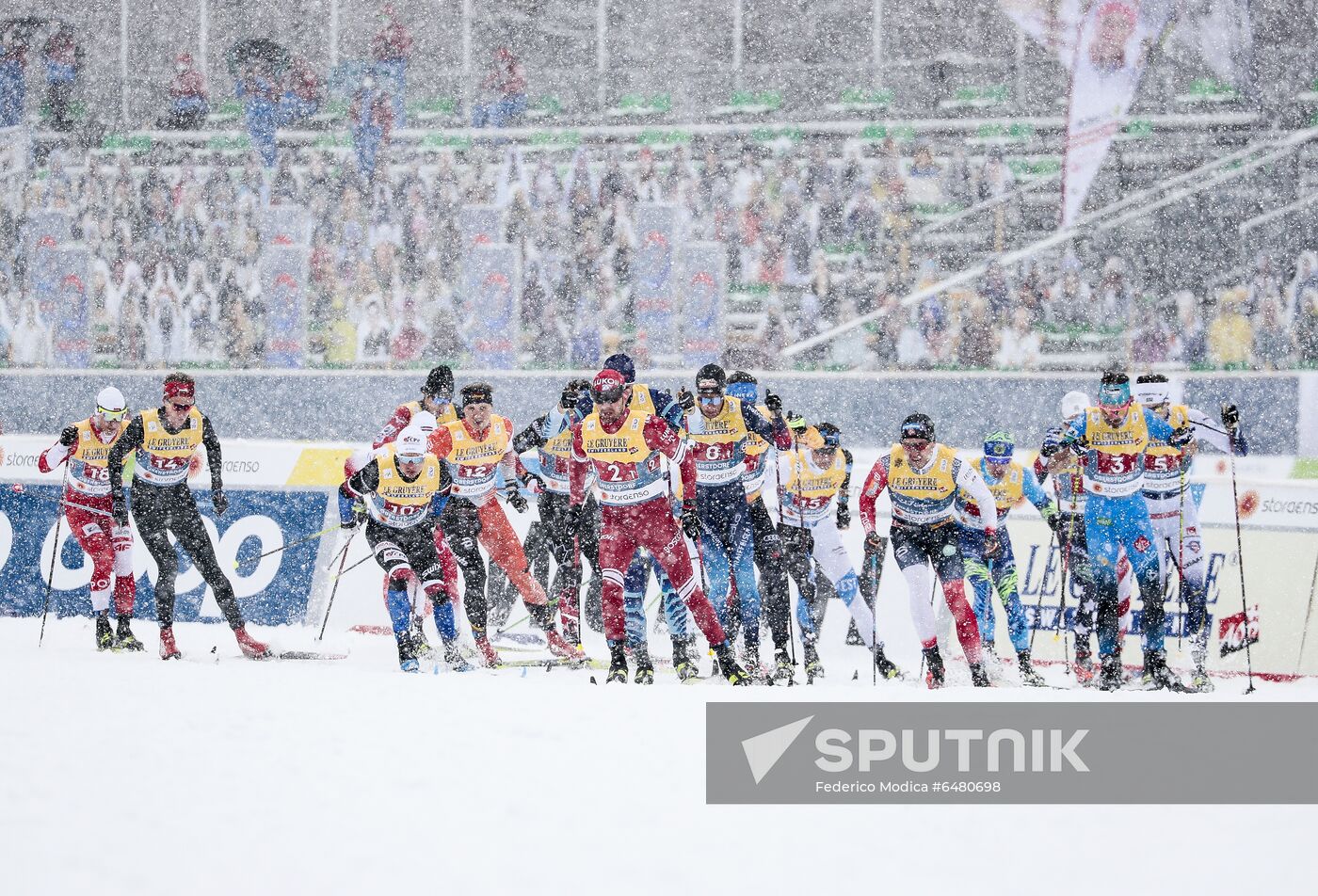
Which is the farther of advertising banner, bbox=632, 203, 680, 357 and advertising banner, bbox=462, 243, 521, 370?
advertising banner, bbox=462, 243, 521, 370

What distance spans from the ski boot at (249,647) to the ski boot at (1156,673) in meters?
5.37

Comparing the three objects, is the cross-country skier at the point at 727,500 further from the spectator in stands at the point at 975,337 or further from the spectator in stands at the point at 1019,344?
the spectator in stands at the point at 1019,344

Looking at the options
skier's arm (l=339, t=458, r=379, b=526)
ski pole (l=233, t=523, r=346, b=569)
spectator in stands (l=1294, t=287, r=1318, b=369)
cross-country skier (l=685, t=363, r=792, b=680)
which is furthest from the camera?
spectator in stands (l=1294, t=287, r=1318, b=369)

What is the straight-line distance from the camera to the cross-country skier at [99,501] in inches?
360

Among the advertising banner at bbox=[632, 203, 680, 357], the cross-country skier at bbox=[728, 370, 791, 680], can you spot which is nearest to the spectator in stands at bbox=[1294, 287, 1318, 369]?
the advertising banner at bbox=[632, 203, 680, 357]

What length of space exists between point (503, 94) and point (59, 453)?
11.0 m

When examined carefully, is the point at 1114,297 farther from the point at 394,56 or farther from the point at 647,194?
the point at 394,56

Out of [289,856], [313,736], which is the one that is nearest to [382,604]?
[313,736]

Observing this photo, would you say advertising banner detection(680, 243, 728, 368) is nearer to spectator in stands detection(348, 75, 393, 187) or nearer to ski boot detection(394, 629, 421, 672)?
spectator in stands detection(348, 75, 393, 187)

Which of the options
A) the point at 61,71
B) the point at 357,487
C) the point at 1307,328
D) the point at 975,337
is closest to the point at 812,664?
the point at 357,487

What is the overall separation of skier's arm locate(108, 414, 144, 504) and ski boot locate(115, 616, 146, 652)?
2.85ft

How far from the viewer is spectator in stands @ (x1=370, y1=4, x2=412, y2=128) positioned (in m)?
19.4

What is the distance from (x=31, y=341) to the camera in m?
17.4

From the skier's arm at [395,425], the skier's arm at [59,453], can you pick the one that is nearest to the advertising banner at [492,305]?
the skier's arm at [395,425]
